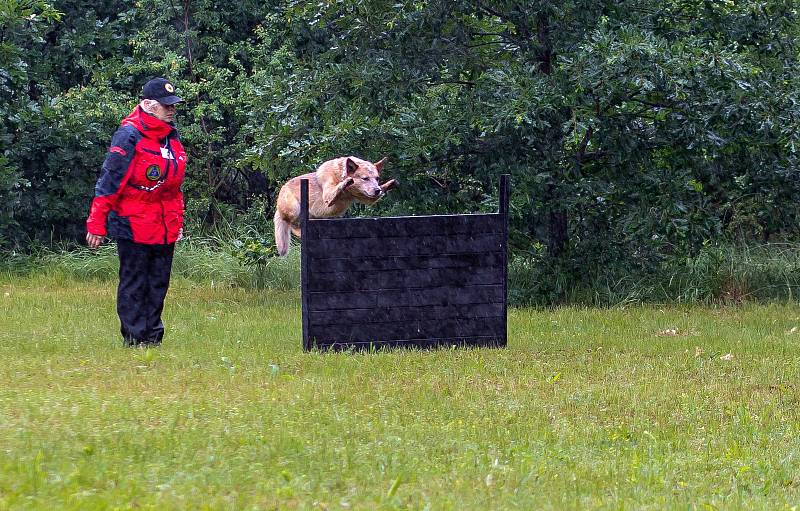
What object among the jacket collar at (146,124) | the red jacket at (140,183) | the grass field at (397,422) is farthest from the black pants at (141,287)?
the jacket collar at (146,124)

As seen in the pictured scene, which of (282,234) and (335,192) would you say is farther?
(282,234)

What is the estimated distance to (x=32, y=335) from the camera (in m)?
11.1

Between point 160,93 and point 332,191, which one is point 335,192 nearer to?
point 332,191

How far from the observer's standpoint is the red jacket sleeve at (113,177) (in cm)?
966

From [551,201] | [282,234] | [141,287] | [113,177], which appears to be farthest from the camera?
[551,201]

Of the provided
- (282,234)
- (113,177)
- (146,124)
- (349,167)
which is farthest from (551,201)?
(113,177)

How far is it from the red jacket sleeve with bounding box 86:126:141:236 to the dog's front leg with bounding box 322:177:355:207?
1719 mm

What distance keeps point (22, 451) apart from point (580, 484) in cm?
282

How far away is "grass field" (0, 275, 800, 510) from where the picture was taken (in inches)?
225

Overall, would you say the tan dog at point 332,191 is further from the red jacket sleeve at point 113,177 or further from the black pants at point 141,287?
the red jacket sleeve at point 113,177

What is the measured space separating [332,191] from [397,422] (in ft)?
11.5

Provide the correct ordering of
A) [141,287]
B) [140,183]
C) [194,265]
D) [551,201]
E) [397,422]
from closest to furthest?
1. [397,422]
2. [140,183]
3. [141,287]
4. [551,201]
5. [194,265]

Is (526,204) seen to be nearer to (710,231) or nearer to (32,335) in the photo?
(710,231)

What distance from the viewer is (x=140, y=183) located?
9.80 metres
